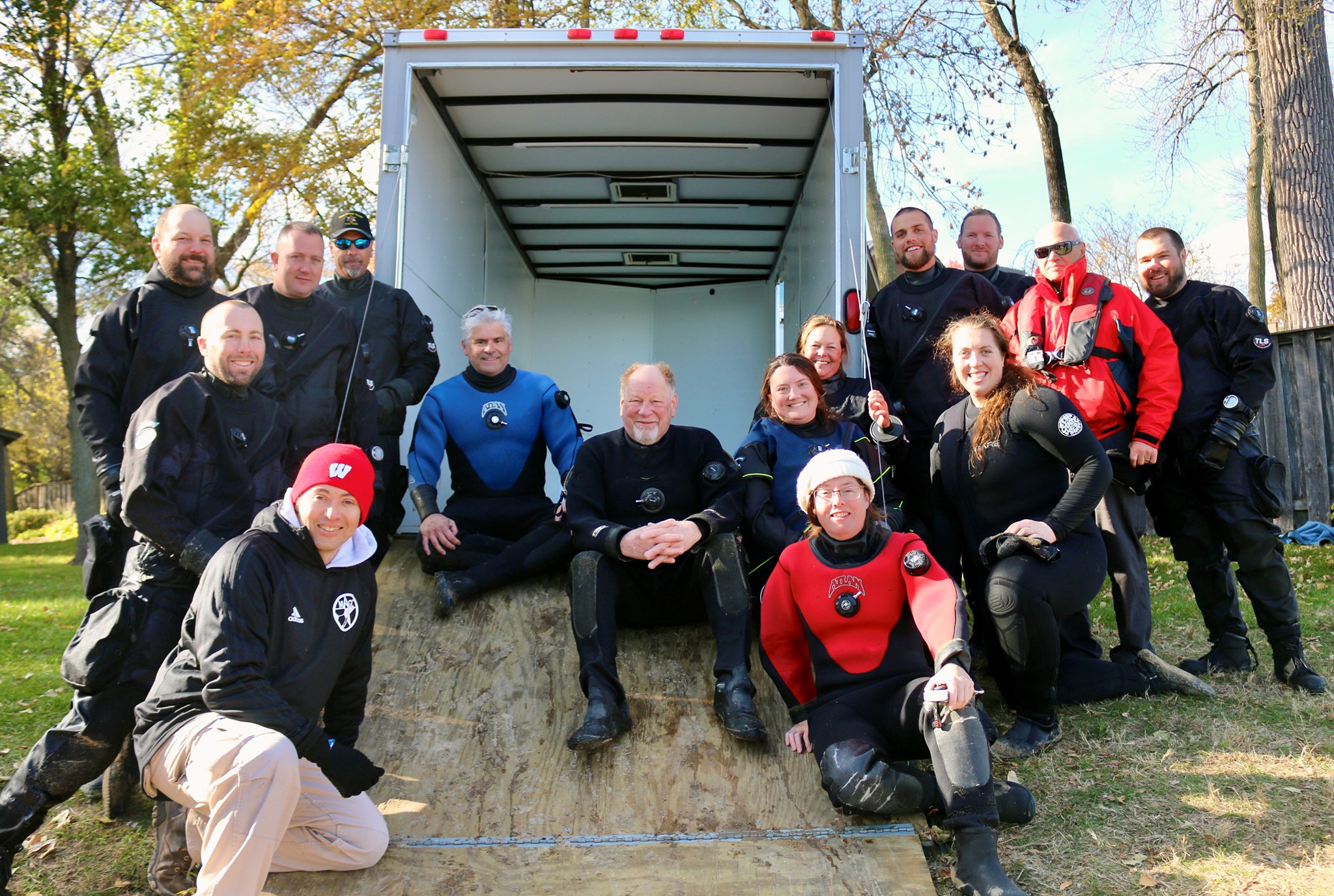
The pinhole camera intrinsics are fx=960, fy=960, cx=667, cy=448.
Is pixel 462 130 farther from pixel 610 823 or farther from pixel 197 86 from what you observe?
pixel 197 86

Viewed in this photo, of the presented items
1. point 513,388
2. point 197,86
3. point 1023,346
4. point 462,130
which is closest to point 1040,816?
point 1023,346

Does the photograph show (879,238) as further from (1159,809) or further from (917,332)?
(1159,809)

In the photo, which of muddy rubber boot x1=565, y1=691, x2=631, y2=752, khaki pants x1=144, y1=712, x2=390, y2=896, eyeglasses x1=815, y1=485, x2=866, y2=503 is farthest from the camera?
muddy rubber boot x1=565, y1=691, x2=631, y2=752

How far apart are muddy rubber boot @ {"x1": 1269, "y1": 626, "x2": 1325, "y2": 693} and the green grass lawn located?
2.5 inches

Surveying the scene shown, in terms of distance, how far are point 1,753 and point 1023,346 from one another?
4618mm

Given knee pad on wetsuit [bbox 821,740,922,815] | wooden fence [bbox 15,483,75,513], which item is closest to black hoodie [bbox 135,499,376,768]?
knee pad on wetsuit [bbox 821,740,922,815]

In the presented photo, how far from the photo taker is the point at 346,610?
2895 millimetres

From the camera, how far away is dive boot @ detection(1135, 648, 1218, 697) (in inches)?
153

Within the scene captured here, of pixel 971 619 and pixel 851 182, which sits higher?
pixel 851 182

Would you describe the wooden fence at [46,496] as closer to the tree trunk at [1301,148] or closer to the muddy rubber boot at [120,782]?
the muddy rubber boot at [120,782]

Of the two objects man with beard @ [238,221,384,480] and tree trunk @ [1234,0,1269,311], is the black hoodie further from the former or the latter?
tree trunk @ [1234,0,1269,311]

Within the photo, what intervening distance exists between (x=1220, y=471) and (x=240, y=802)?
12.8 ft

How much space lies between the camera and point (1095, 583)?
3564 millimetres

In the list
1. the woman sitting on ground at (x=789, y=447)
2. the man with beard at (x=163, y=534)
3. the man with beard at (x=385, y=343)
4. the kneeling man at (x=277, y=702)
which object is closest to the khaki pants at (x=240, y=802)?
the kneeling man at (x=277, y=702)
